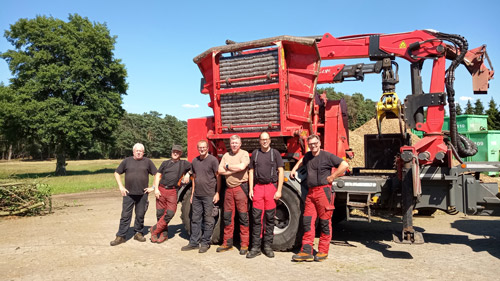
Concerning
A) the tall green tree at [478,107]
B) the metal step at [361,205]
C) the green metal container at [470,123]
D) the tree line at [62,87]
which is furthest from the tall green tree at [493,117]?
the metal step at [361,205]

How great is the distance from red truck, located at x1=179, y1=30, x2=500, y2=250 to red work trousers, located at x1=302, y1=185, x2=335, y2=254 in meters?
0.36

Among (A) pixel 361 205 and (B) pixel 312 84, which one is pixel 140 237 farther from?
(B) pixel 312 84

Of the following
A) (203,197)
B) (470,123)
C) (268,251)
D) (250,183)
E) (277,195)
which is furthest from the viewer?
(470,123)

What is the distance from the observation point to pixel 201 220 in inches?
243

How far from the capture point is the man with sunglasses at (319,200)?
209 inches

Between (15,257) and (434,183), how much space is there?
6.69m

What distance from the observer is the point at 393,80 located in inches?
252

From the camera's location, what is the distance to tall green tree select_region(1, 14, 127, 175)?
26.0 m

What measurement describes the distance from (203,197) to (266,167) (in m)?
1.26

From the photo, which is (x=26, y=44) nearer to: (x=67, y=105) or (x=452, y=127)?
(x=67, y=105)

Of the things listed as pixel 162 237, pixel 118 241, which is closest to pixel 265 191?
pixel 162 237

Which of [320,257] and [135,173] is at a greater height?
[135,173]

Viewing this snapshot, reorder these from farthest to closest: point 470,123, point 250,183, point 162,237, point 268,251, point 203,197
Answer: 1. point 470,123
2. point 162,237
3. point 203,197
4. point 250,183
5. point 268,251

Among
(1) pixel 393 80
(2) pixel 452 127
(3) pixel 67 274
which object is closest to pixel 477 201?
(2) pixel 452 127
